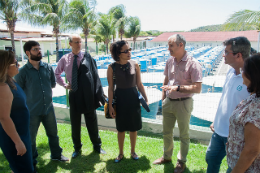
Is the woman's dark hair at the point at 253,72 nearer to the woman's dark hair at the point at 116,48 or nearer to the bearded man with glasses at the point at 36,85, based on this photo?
the woman's dark hair at the point at 116,48

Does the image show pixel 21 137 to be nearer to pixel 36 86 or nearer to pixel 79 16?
pixel 36 86

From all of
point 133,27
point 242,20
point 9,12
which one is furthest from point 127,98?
point 133,27

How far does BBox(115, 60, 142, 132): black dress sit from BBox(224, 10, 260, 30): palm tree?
7.51 metres

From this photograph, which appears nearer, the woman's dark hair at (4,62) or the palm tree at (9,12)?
the woman's dark hair at (4,62)

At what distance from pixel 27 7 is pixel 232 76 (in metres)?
24.4

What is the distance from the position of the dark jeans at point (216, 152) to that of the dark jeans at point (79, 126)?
1.94 meters

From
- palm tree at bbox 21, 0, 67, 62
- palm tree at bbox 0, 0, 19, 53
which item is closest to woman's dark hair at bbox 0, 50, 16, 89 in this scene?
palm tree at bbox 0, 0, 19, 53

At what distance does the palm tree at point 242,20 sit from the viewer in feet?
27.6

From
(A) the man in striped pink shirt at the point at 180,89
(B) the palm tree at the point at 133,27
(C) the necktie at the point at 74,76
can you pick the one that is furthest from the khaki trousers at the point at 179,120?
(B) the palm tree at the point at 133,27

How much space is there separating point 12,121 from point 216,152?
2102mm

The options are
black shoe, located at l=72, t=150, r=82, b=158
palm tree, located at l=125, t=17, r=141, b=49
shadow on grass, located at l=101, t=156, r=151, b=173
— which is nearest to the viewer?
shadow on grass, located at l=101, t=156, r=151, b=173

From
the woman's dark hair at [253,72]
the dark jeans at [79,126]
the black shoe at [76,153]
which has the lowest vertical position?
the black shoe at [76,153]

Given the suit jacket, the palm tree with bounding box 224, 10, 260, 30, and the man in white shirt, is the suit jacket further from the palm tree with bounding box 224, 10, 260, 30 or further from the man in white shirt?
the palm tree with bounding box 224, 10, 260, 30

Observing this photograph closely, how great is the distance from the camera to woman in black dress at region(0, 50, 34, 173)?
6.26ft
